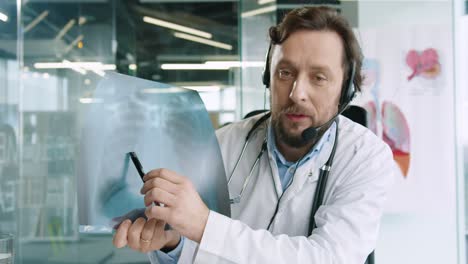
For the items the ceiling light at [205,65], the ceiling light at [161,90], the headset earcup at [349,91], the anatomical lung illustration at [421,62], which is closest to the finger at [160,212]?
the ceiling light at [161,90]

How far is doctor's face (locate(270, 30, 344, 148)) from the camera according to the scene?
3.35 feet

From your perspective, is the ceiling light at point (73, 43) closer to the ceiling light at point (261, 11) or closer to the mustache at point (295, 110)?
the ceiling light at point (261, 11)

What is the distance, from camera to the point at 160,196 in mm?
731

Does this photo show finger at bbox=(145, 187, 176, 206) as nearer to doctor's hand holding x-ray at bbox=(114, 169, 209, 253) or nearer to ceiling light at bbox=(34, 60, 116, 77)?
doctor's hand holding x-ray at bbox=(114, 169, 209, 253)

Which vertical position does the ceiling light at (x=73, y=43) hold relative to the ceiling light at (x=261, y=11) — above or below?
below

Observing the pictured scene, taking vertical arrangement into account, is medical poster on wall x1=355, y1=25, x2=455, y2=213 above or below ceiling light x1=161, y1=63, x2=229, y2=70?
below

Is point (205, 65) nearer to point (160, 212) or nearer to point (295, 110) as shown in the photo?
point (295, 110)

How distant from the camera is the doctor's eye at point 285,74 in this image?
3.44 feet

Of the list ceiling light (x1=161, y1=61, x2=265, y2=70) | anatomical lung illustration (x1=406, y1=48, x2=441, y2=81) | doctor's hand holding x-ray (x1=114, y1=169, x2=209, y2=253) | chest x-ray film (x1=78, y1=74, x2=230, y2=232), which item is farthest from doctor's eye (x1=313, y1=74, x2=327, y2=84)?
ceiling light (x1=161, y1=61, x2=265, y2=70)

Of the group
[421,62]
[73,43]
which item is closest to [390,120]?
[421,62]

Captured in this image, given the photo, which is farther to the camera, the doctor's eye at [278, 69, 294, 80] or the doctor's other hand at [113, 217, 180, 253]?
the doctor's eye at [278, 69, 294, 80]

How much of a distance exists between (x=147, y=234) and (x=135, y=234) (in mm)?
19

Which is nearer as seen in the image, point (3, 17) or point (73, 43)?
point (3, 17)

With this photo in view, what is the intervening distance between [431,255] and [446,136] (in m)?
0.66
